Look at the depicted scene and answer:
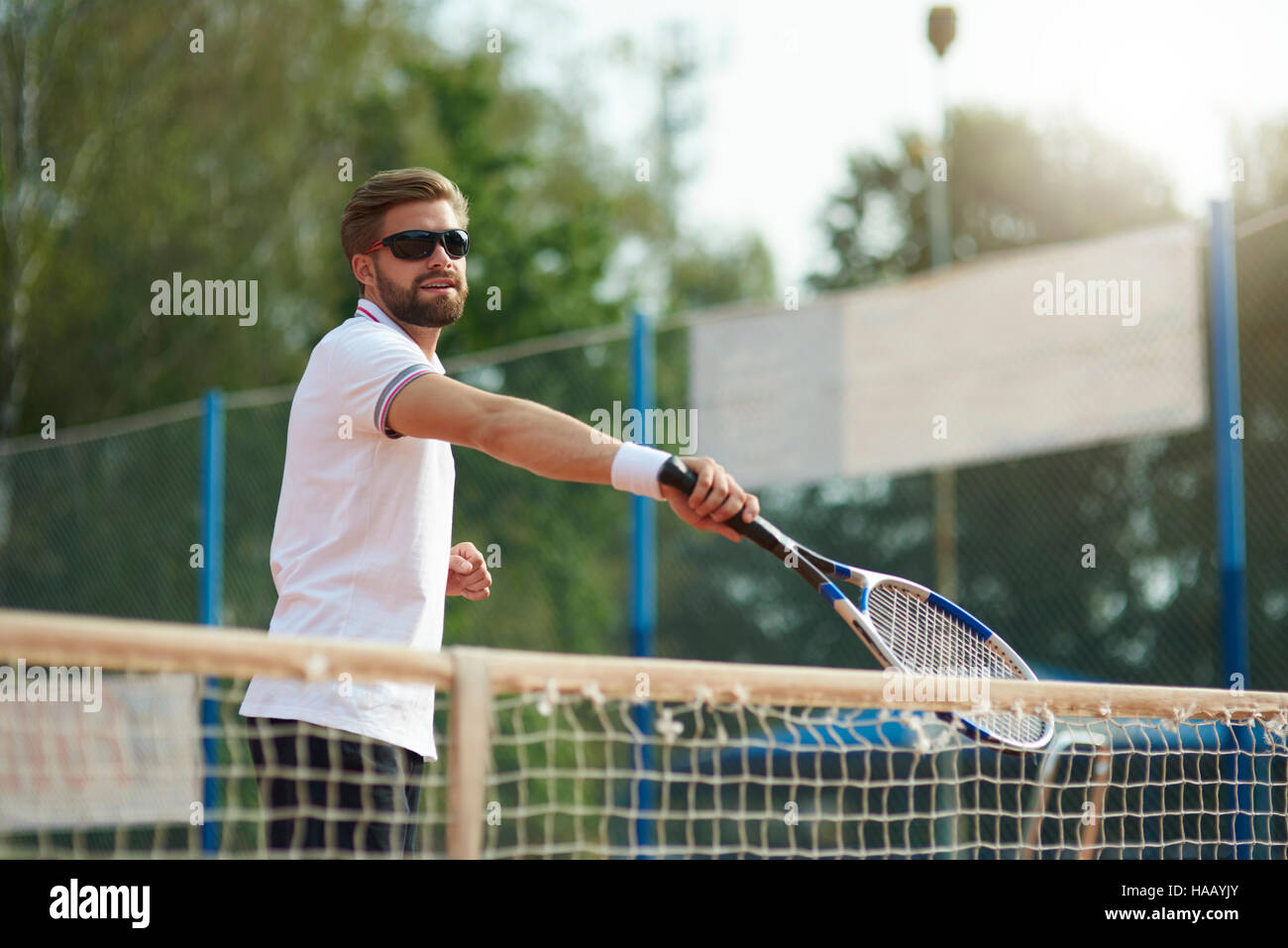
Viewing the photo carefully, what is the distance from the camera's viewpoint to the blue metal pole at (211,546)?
26.7 feet

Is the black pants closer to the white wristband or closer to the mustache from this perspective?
the white wristband

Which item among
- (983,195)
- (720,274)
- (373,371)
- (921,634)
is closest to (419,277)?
(373,371)

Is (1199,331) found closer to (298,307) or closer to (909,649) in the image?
(909,649)

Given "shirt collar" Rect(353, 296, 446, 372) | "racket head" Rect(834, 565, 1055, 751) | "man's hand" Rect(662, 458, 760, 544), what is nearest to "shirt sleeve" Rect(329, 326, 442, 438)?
"shirt collar" Rect(353, 296, 446, 372)

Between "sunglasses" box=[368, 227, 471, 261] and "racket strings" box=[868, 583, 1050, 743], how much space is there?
4.19ft

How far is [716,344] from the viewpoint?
292 inches

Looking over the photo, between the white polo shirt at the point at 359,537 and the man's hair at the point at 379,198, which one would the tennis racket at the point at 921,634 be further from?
the man's hair at the point at 379,198

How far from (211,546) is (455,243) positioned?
215 inches

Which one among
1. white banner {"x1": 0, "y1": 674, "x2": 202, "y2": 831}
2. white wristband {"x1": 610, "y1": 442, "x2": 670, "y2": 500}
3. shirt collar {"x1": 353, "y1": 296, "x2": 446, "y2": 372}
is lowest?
white banner {"x1": 0, "y1": 674, "x2": 202, "y2": 831}

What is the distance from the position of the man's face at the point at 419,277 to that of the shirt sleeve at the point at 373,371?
0.24 metres

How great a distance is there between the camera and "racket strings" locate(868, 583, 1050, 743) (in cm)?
336

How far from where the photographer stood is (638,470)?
255 cm
